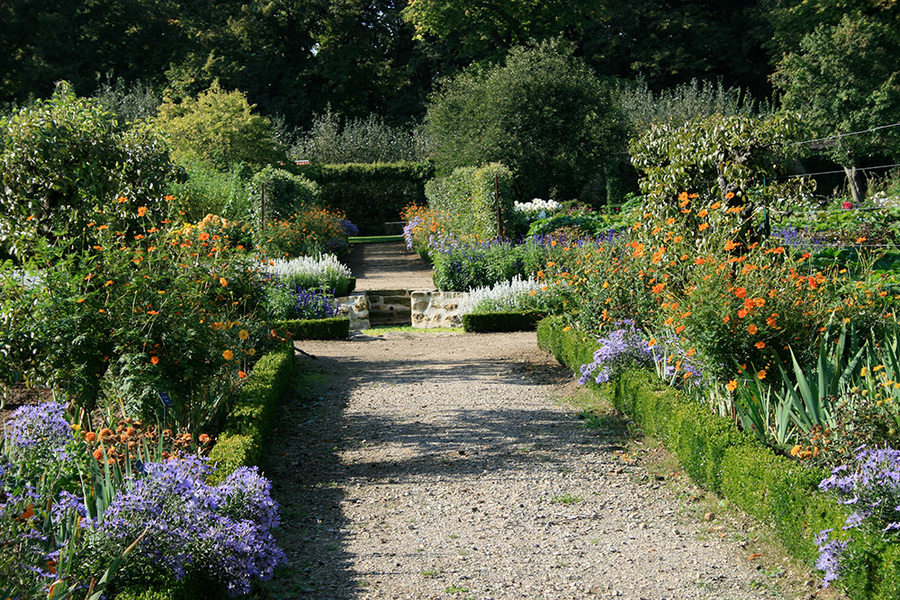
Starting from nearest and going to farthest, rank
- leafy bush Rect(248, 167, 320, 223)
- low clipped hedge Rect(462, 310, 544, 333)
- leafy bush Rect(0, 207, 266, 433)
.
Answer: leafy bush Rect(0, 207, 266, 433)
low clipped hedge Rect(462, 310, 544, 333)
leafy bush Rect(248, 167, 320, 223)

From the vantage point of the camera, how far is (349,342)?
9734 millimetres

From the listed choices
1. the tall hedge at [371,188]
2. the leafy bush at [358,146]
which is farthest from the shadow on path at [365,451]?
the leafy bush at [358,146]

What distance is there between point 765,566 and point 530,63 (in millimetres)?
17798

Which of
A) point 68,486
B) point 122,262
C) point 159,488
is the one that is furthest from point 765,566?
point 122,262

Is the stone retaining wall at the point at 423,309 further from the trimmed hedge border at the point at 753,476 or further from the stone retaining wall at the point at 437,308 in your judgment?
the trimmed hedge border at the point at 753,476

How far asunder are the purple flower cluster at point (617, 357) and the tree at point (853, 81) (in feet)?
72.1

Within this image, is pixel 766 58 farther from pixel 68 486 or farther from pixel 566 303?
pixel 68 486

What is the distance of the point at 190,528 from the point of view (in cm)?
282

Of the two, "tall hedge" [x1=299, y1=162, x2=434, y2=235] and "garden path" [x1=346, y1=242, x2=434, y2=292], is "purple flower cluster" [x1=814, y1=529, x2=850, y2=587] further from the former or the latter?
"tall hedge" [x1=299, y1=162, x2=434, y2=235]

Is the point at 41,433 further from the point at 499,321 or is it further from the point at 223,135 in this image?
the point at 223,135

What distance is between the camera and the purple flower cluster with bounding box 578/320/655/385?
580 centimetres

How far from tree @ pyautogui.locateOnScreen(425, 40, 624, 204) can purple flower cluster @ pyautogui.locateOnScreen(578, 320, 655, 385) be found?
13264 mm

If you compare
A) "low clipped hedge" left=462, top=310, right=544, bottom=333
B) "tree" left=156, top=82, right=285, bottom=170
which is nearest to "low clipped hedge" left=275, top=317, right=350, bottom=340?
"low clipped hedge" left=462, top=310, right=544, bottom=333

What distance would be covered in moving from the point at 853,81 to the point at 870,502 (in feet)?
87.7
